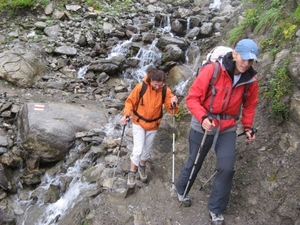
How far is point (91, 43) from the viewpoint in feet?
43.9

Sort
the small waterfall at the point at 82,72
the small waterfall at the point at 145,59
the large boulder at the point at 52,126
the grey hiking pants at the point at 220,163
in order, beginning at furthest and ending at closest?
the small waterfall at the point at 145,59 < the small waterfall at the point at 82,72 < the large boulder at the point at 52,126 < the grey hiking pants at the point at 220,163

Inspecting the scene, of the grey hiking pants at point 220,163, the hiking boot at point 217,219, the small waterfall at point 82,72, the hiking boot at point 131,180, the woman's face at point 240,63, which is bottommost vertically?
the small waterfall at point 82,72

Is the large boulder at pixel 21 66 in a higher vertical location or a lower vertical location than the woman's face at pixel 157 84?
lower

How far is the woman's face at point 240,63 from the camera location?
3826 millimetres

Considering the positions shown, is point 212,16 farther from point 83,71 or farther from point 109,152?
point 109,152

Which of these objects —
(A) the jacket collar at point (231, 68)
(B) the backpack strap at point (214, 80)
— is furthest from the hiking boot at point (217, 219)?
(A) the jacket collar at point (231, 68)

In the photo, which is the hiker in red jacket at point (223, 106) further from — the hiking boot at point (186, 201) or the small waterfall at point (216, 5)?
the small waterfall at point (216, 5)

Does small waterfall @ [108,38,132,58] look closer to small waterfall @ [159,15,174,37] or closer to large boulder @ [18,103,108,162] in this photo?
small waterfall @ [159,15,174,37]

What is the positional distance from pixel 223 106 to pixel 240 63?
0.64 metres

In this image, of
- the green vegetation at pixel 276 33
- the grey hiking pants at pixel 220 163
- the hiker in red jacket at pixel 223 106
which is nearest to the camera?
the hiker in red jacket at pixel 223 106

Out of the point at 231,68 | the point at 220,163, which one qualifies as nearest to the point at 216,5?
the point at 231,68

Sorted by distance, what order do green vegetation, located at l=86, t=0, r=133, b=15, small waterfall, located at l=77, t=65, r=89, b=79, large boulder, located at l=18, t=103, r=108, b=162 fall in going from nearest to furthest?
large boulder, located at l=18, t=103, r=108, b=162, small waterfall, located at l=77, t=65, r=89, b=79, green vegetation, located at l=86, t=0, r=133, b=15

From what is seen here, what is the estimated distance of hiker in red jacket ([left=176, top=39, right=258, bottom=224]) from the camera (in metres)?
3.99

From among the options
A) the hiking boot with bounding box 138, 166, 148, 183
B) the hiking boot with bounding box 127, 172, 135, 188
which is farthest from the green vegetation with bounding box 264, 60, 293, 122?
the hiking boot with bounding box 127, 172, 135, 188
